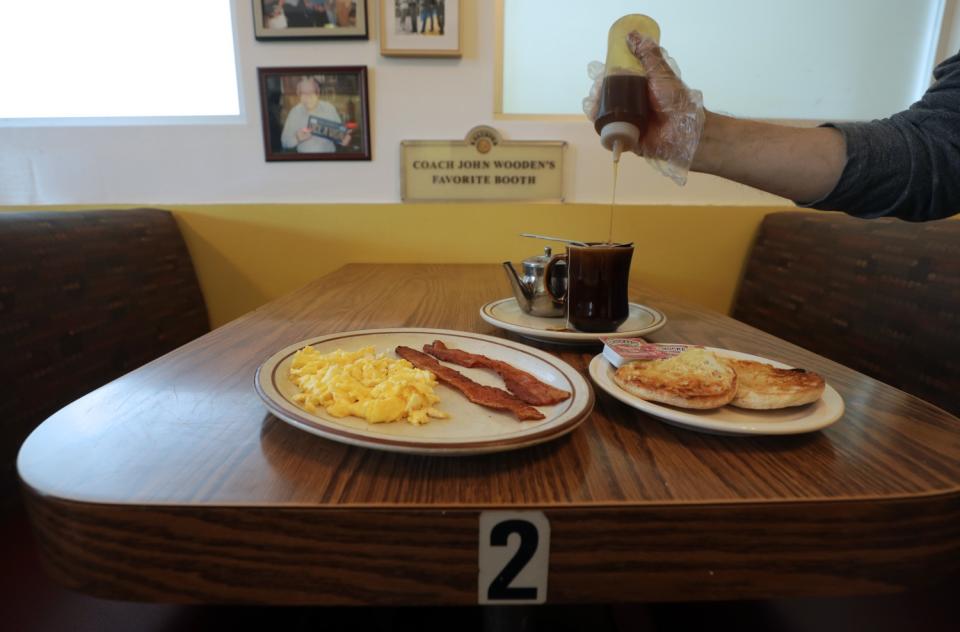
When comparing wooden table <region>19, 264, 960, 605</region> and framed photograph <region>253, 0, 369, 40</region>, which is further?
framed photograph <region>253, 0, 369, 40</region>

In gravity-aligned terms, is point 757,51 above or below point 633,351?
above

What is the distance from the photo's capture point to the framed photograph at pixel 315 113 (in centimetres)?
181

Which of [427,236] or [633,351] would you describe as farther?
[427,236]

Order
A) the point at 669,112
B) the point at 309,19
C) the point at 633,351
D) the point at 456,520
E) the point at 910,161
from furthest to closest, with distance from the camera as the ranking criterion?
the point at 309,19 → the point at 669,112 → the point at 910,161 → the point at 633,351 → the point at 456,520

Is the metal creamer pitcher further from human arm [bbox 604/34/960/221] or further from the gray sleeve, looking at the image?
the gray sleeve

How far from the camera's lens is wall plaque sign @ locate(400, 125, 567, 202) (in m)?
1.86

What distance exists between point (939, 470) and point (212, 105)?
2252 mm

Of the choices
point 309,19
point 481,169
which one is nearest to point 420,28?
point 309,19

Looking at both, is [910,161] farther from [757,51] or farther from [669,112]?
[757,51]

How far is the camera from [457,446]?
1.39ft

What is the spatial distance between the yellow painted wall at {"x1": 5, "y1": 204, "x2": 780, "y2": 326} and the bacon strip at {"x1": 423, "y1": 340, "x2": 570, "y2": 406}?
121 cm

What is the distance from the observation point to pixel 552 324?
0.93m

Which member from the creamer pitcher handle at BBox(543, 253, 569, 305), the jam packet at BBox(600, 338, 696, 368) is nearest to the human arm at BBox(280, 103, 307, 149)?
the creamer pitcher handle at BBox(543, 253, 569, 305)

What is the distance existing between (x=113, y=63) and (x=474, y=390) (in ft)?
7.22
